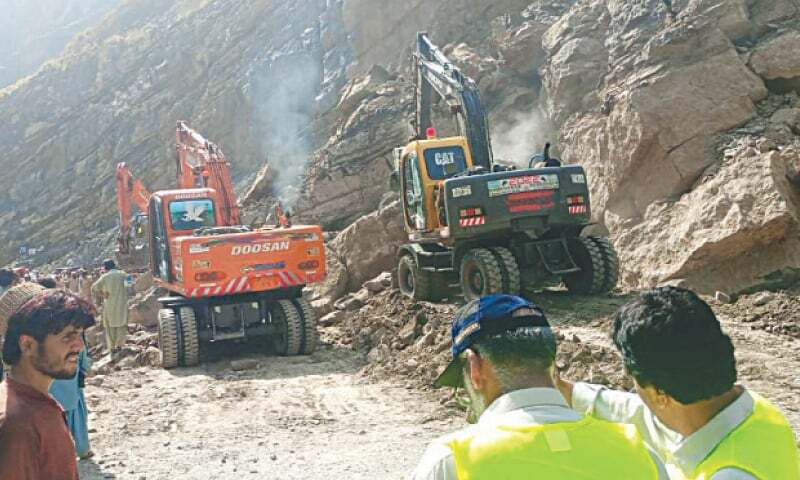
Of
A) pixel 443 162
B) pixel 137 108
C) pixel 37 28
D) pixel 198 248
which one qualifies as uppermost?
pixel 37 28

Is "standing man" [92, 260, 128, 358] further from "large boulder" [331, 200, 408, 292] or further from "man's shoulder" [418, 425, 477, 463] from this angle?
"man's shoulder" [418, 425, 477, 463]

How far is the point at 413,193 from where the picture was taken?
12445 mm

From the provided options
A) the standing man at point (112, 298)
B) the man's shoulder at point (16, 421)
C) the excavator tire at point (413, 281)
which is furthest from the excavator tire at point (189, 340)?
the man's shoulder at point (16, 421)

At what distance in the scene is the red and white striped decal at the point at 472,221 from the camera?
418 inches

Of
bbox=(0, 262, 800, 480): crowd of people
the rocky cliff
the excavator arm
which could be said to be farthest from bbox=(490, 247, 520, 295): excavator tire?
bbox=(0, 262, 800, 480): crowd of people

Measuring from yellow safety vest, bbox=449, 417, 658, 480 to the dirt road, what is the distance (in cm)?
410

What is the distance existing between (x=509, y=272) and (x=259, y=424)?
165 inches

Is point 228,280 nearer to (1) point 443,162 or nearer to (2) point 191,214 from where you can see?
(2) point 191,214

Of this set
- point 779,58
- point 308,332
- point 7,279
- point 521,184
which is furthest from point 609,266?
point 7,279

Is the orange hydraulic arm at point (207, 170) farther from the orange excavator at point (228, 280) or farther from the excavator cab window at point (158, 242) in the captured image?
the orange excavator at point (228, 280)

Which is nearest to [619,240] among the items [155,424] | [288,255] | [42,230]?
[288,255]

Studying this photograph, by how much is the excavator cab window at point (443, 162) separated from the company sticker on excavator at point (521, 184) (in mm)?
1474

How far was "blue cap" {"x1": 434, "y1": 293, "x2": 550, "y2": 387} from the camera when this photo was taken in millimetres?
1949

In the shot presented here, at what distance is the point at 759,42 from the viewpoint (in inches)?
515
